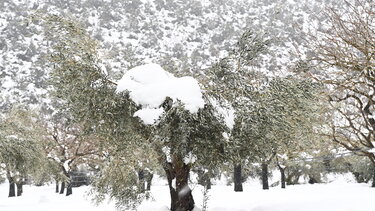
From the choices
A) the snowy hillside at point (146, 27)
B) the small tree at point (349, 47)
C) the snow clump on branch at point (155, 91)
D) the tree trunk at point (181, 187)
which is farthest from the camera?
the snowy hillside at point (146, 27)

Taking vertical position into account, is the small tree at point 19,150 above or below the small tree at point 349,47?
below

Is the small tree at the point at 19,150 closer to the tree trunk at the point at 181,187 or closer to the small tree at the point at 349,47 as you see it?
the tree trunk at the point at 181,187

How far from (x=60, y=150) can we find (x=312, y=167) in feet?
70.1

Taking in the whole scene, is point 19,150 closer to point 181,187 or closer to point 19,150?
point 19,150

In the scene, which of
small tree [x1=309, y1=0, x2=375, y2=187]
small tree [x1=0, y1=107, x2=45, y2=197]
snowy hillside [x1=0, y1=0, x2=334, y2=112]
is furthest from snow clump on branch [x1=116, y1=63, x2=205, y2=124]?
snowy hillside [x1=0, y1=0, x2=334, y2=112]

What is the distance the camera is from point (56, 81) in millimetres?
9328

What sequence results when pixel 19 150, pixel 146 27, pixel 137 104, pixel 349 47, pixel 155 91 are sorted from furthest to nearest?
pixel 146 27
pixel 19 150
pixel 349 47
pixel 137 104
pixel 155 91

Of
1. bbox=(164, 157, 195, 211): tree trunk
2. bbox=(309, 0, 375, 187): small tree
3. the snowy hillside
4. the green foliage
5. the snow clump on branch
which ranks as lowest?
bbox=(164, 157, 195, 211): tree trunk

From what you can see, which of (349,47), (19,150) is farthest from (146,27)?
(349,47)

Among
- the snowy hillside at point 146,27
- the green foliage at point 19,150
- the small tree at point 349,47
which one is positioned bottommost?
the green foliage at point 19,150

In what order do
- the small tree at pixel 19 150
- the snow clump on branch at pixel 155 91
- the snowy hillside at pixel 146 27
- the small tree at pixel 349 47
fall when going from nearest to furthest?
the small tree at pixel 349 47 → the snow clump on branch at pixel 155 91 → the small tree at pixel 19 150 → the snowy hillside at pixel 146 27

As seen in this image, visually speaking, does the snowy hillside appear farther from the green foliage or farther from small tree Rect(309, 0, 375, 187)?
small tree Rect(309, 0, 375, 187)

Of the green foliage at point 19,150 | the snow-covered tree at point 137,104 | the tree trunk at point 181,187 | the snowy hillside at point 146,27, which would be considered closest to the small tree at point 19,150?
the green foliage at point 19,150

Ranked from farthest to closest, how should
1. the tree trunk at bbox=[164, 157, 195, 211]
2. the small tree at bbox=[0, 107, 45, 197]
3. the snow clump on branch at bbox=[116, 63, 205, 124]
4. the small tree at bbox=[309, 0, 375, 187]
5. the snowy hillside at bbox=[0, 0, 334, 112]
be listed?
the snowy hillside at bbox=[0, 0, 334, 112]
the small tree at bbox=[0, 107, 45, 197]
the tree trunk at bbox=[164, 157, 195, 211]
the snow clump on branch at bbox=[116, 63, 205, 124]
the small tree at bbox=[309, 0, 375, 187]
